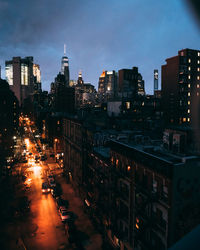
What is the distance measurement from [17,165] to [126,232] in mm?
51283

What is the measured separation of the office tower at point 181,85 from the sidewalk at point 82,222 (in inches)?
2582

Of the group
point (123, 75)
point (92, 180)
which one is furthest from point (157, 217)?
point (123, 75)

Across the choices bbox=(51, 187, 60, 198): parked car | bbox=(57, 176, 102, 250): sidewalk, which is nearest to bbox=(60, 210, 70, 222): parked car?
bbox=(57, 176, 102, 250): sidewalk

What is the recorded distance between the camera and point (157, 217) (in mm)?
19781

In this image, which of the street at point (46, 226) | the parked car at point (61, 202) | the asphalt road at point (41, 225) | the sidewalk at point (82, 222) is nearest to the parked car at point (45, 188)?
the street at point (46, 226)

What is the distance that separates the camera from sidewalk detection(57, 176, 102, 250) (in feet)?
101

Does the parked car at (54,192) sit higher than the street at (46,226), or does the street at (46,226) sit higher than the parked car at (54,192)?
the parked car at (54,192)

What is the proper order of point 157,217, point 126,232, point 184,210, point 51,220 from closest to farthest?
point 184,210
point 157,217
point 126,232
point 51,220

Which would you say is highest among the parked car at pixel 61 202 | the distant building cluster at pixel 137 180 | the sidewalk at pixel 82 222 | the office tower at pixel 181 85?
the office tower at pixel 181 85

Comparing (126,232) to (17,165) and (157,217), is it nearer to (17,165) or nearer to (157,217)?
(157,217)

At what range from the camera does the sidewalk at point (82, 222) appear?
30.8 metres

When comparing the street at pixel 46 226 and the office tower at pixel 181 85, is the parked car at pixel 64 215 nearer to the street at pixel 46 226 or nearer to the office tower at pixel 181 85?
the street at pixel 46 226

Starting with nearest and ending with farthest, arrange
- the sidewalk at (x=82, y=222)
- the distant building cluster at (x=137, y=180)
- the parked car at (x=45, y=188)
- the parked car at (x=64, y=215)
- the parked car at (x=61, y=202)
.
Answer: the distant building cluster at (x=137, y=180) < the sidewalk at (x=82, y=222) < the parked car at (x=64, y=215) < the parked car at (x=61, y=202) < the parked car at (x=45, y=188)

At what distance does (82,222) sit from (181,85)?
78.5m
